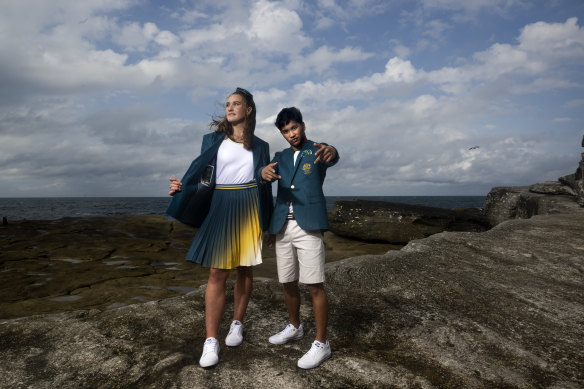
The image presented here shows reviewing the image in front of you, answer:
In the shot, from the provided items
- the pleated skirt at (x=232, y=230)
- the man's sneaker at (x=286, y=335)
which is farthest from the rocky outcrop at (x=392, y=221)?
the pleated skirt at (x=232, y=230)

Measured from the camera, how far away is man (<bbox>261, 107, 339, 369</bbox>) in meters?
2.31

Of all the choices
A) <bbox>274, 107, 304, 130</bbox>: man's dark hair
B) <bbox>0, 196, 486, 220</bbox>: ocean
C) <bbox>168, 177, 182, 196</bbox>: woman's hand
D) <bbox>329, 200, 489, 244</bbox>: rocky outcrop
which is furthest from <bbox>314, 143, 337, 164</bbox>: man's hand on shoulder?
<bbox>0, 196, 486, 220</bbox>: ocean

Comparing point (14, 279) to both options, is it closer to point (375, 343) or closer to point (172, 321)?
point (172, 321)

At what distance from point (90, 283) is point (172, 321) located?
3599mm

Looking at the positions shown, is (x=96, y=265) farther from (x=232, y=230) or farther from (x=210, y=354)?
(x=210, y=354)

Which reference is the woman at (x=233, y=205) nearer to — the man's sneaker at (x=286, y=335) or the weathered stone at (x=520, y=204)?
the man's sneaker at (x=286, y=335)

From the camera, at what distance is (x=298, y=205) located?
2389 millimetres

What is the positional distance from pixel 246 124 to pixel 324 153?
0.65m

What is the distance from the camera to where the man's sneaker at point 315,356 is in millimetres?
2193

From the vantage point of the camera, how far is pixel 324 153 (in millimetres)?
2350

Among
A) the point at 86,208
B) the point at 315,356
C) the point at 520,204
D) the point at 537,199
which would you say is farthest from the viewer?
the point at 86,208

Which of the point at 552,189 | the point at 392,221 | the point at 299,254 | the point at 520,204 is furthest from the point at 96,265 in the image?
the point at 552,189

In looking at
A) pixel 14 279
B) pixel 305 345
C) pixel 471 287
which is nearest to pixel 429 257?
pixel 471 287

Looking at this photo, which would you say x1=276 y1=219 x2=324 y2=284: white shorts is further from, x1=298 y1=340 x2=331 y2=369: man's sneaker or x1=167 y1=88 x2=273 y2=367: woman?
x1=298 y1=340 x2=331 y2=369: man's sneaker
